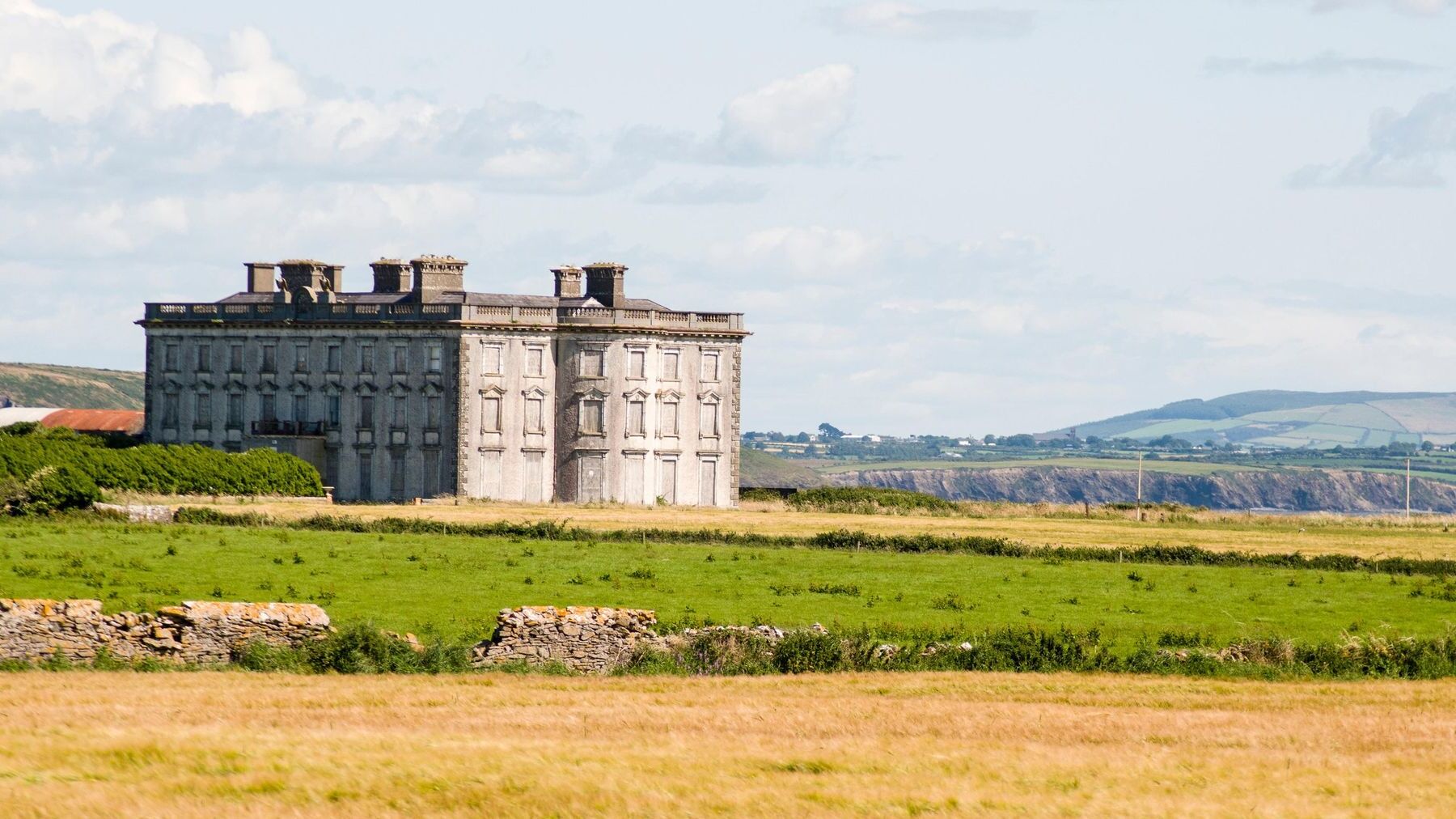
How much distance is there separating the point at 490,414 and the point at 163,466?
16.4 m

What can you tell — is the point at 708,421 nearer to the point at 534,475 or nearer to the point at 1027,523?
the point at 534,475

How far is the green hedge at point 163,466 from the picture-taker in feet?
248

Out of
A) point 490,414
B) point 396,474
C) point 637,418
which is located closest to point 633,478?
point 637,418

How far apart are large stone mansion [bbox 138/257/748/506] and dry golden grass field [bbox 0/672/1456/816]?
6164cm

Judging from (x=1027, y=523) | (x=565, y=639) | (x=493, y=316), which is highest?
(x=493, y=316)

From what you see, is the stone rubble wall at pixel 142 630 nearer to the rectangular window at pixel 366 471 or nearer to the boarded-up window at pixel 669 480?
the boarded-up window at pixel 669 480

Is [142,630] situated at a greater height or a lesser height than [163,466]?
lesser

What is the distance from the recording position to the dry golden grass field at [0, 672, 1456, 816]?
2206 centimetres

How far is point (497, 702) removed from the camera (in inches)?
1197

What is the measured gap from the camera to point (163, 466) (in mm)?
83688

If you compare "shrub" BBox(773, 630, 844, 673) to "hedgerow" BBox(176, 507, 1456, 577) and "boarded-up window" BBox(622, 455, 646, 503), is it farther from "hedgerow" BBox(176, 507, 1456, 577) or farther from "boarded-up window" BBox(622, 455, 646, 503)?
"boarded-up window" BBox(622, 455, 646, 503)

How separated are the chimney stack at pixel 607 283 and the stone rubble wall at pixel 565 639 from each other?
64312 millimetres

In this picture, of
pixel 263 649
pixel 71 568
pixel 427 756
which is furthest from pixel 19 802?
pixel 71 568

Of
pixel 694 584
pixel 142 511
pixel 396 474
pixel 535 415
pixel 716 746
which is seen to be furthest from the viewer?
pixel 396 474
